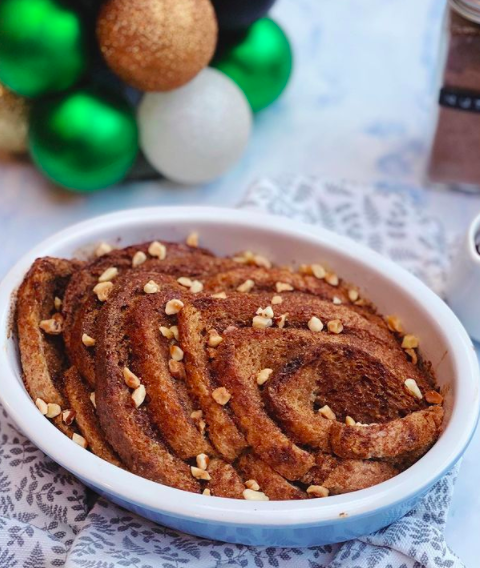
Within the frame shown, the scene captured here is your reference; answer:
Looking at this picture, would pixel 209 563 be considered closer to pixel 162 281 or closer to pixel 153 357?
pixel 153 357

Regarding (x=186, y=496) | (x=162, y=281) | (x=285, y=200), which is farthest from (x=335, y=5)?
(x=186, y=496)

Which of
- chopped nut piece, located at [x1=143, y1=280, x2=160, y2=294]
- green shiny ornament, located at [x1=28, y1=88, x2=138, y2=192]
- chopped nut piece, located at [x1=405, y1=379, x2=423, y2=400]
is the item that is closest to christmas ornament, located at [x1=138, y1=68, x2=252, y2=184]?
green shiny ornament, located at [x1=28, y1=88, x2=138, y2=192]

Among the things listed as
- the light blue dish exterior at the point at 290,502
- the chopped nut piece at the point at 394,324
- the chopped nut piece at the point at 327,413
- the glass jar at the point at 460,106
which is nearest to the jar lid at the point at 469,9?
the glass jar at the point at 460,106

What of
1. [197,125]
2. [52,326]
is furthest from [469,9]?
[52,326]

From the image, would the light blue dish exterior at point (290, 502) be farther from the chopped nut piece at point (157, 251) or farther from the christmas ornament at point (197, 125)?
the christmas ornament at point (197, 125)

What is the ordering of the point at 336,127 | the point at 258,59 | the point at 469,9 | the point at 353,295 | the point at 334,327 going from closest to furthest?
the point at 334,327
the point at 353,295
the point at 469,9
the point at 258,59
the point at 336,127

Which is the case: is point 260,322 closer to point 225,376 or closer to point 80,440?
point 225,376
